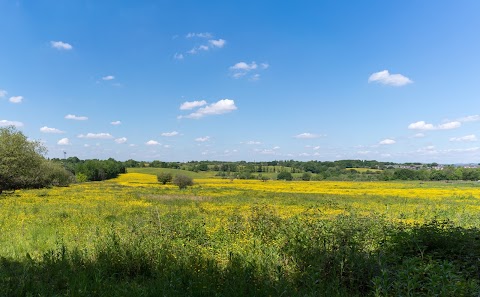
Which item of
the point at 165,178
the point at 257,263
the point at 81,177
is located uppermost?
the point at 257,263

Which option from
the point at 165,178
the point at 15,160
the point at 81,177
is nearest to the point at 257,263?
the point at 15,160

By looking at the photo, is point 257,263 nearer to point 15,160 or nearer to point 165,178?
point 15,160

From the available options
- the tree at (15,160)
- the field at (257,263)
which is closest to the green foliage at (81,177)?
the tree at (15,160)

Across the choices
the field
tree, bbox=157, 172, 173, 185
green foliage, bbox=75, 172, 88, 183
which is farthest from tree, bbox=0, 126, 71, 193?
green foliage, bbox=75, 172, 88, 183

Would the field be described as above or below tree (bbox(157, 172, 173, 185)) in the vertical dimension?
above

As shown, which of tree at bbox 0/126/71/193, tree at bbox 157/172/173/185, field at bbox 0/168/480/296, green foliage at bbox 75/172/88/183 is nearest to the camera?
field at bbox 0/168/480/296

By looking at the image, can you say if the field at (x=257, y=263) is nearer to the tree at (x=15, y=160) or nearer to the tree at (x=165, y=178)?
the tree at (x=15, y=160)

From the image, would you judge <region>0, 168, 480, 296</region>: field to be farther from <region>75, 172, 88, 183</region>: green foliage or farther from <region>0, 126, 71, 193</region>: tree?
<region>75, 172, 88, 183</region>: green foliage

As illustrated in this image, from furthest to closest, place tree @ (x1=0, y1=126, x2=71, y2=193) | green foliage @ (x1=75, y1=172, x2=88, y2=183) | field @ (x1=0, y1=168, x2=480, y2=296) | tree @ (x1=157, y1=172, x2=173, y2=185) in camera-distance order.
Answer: green foliage @ (x1=75, y1=172, x2=88, y2=183) < tree @ (x1=157, y1=172, x2=173, y2=185) < tree @ (x1=0, y1=126, x2=71, y2=193) < field @ (x1=0, y1=168, x2=480, y2=296)

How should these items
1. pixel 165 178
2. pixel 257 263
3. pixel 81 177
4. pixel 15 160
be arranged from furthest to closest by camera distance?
pixel 81 177, pixel 165 178, pixel 15 160, pixel 257 263

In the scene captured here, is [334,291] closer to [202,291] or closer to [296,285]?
[296,285]

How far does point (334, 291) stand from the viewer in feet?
17.1

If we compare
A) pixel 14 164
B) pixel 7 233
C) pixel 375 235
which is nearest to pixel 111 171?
pixel 14 164

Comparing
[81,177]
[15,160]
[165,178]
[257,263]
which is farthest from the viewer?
[81,177]
